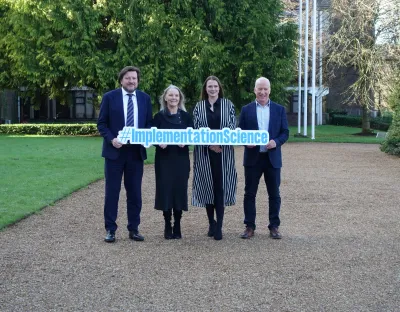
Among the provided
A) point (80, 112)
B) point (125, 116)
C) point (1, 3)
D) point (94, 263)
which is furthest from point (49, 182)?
point (80, 112)

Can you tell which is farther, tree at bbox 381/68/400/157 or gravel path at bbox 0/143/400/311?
tree at bbox 381/68/400/157

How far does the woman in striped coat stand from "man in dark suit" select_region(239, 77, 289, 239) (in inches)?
7.5

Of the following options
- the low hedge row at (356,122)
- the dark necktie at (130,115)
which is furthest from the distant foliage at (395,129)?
the low hedge row at (356,122)

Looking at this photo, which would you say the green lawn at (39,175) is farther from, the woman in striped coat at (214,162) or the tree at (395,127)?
the tree at (395,127)

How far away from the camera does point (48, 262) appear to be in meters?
6.38

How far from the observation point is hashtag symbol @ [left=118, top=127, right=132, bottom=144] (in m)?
7.13

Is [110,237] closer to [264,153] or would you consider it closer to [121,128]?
[121,128]

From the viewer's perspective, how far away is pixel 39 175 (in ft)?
47.6

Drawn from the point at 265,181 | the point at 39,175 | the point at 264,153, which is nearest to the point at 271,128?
the point at 264,153

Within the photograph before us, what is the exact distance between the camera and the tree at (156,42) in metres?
28.9

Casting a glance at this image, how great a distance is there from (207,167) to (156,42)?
22.4 m

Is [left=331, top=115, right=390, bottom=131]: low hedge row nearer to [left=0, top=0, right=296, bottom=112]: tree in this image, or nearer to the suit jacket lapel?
[left=0, top=0, right=296, bottom=112]: tree

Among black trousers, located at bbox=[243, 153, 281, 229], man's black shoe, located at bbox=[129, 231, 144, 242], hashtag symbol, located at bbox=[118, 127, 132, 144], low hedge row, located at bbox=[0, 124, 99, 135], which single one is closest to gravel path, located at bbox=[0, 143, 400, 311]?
man's black shoe, located at bbox=[129, 231, 144, 242]

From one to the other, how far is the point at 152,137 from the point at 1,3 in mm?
28604
